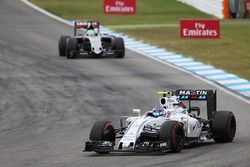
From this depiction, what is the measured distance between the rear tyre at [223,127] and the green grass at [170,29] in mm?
12175

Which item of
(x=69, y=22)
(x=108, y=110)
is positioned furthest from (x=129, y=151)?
(x=69, y=22)

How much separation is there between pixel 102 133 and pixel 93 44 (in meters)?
18.3

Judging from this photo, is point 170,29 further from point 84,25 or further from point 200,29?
point 84,25

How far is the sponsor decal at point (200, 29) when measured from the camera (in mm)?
39438

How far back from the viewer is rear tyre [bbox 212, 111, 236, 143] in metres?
17.8

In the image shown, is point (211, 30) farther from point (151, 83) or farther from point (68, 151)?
point (68, 151)

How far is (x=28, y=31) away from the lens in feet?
148

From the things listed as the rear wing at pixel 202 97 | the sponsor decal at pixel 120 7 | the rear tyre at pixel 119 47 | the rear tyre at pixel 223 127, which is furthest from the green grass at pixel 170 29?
the rear tyre at pixel 223 127

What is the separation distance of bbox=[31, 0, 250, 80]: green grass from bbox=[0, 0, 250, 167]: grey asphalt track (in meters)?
2.67

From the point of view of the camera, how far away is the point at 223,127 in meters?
17.8

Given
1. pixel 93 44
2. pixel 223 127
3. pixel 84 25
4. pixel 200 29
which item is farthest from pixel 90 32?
pixel 223 127

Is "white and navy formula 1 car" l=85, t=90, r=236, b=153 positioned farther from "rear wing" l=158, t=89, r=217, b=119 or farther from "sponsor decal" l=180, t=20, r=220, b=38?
"sponsor decal" l=180, t=20, r=220, b=38

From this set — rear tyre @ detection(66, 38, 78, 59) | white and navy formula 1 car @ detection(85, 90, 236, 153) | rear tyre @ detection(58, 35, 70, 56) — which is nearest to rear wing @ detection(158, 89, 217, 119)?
white and navy formula 1 car @ detection(85, 90, 236, 153)

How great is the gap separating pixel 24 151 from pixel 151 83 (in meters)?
11.2
